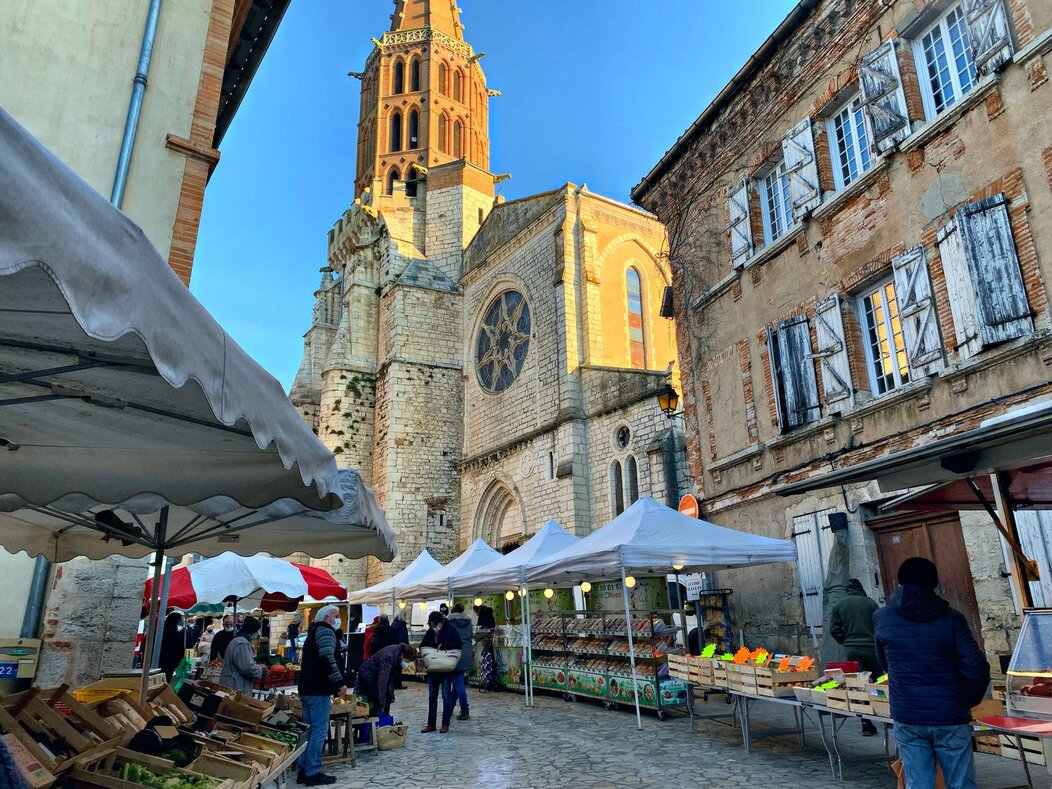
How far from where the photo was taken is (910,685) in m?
3.60

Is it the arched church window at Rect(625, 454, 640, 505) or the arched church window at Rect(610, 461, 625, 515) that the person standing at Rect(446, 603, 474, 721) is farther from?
the arched church window at Rect(610, 461, 625, 515)

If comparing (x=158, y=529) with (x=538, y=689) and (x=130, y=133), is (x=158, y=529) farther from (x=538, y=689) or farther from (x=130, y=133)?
(x=538, y=689)

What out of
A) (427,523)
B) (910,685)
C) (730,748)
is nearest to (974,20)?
(910,685)

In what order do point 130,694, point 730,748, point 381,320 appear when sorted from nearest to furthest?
point 130,694 < point 730,748 < point 381,320

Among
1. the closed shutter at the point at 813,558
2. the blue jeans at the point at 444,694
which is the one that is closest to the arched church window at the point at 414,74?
the closed shutter at the point at 813,558

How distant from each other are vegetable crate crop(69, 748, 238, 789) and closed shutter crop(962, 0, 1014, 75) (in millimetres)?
8500

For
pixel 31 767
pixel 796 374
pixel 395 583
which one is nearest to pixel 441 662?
pixel 796 374

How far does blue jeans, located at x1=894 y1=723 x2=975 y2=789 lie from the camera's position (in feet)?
11.5

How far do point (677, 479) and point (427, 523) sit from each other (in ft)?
33.1

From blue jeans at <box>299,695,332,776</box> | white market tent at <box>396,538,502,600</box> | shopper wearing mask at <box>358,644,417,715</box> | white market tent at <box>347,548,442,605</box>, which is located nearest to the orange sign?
white market tent at <box>396,538,502,600</box>

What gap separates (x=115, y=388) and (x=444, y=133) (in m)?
34.1

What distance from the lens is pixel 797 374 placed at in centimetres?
932

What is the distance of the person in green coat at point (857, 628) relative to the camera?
6605mm

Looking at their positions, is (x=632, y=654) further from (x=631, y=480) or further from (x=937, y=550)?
(x=631, y=480)
